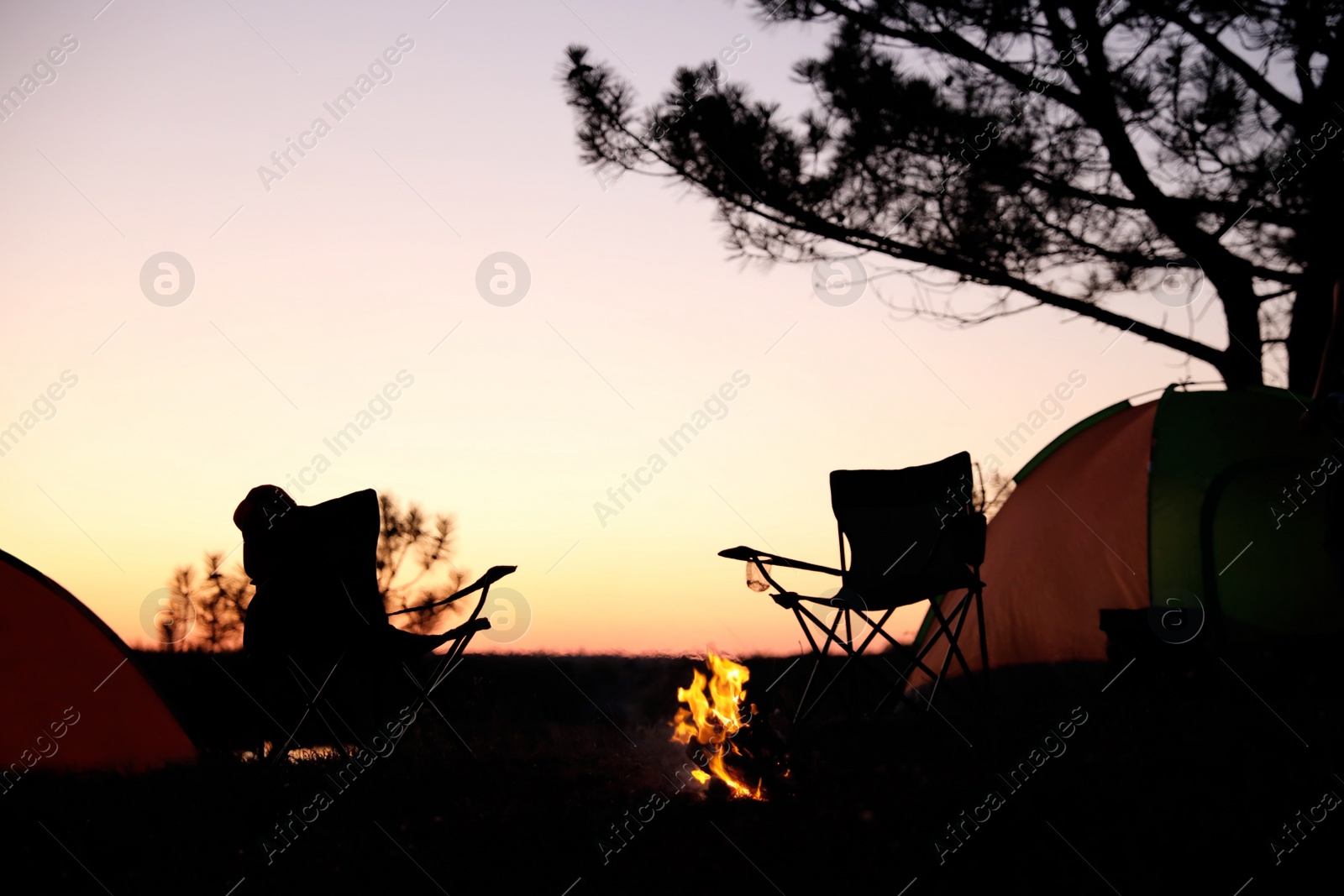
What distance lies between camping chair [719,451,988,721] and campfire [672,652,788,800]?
50 cm

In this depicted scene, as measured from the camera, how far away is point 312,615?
3.42m

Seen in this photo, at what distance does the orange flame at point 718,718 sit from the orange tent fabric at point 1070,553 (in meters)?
1.71

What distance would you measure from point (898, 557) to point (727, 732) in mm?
1511

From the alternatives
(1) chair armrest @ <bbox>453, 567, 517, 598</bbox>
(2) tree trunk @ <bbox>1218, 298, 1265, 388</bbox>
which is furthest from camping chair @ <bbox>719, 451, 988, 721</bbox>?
(2) tree trunk @ <bbox>1218, 298, 1265, 388</bbox>

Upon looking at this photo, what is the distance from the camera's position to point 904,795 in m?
2.61

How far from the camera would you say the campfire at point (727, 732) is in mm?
2816

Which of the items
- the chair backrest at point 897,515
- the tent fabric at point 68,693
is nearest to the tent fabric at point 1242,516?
the chair backrest at point 897,515

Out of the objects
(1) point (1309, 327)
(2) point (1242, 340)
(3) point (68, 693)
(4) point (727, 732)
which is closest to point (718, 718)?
(4) point (727, 732)

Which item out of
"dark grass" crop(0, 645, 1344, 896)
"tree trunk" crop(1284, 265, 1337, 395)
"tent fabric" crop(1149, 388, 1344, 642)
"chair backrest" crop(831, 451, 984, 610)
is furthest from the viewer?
"tree trunk" crop(1284, 265, 1337, 395)

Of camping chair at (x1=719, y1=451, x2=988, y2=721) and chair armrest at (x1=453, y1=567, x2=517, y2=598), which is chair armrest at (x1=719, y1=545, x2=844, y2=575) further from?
chair armrest at (x1=453, y1=567, x2=517, y2=598)

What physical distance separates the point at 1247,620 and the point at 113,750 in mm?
4216

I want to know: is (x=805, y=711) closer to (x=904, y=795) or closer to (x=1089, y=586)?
(x=904, y=795)

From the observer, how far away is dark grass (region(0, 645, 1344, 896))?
7.39ft

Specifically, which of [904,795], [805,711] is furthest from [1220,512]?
[904,795]
